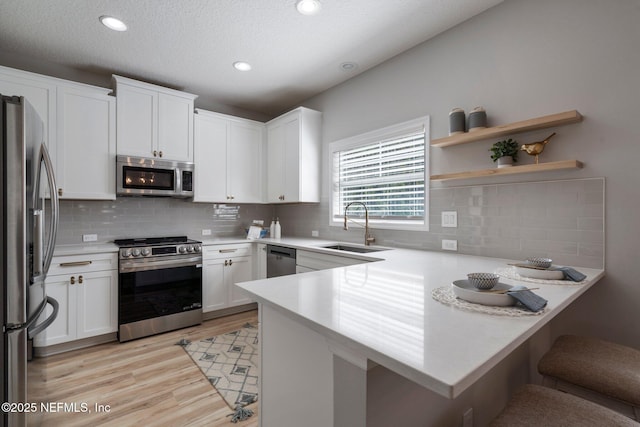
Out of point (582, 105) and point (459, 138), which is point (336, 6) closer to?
point (459, 138)

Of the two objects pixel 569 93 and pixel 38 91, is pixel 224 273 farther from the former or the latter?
pixel 569 93

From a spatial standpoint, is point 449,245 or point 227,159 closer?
point 449,245

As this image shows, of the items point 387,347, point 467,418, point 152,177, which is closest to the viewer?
point 387,347

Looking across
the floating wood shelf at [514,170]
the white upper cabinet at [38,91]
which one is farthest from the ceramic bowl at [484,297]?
the white upper cabinet at [38,91]

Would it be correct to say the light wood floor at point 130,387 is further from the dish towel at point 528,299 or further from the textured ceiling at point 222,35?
the textured ceiling at point 222,35

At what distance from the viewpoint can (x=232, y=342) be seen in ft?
9.43

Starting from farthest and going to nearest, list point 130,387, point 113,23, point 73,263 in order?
point 73,263, point 113,23, point 130,387

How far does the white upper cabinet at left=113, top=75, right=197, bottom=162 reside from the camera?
3.09 metres

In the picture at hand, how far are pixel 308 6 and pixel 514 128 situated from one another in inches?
64.3

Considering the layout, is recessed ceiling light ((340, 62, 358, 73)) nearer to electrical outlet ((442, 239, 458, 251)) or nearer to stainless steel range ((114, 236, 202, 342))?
electrical outlet ((442, 239, 458, 251))

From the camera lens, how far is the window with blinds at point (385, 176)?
107 inches

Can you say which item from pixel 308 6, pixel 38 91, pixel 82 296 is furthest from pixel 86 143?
pixel 308 6

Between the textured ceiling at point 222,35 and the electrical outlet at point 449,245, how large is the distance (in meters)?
1.71

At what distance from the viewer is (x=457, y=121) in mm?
2250
